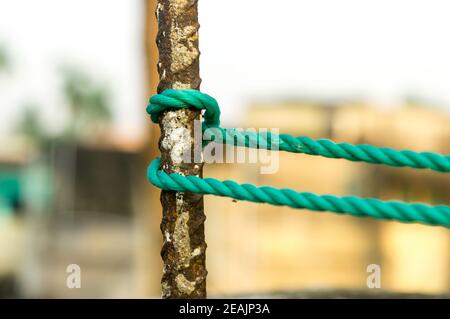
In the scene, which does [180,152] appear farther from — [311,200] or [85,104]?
[85,104]

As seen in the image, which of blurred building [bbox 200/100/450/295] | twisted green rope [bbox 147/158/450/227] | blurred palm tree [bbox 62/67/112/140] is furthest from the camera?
blurred palm tree [bbox 62/67/112/140]

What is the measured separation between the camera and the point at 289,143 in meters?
1.31

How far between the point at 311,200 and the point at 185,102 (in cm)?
36

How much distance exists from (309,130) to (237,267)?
2140mm

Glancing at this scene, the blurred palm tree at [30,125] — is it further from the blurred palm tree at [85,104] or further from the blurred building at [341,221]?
the blurred building at [341,221]

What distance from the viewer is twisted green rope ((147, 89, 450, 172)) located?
1193 mm

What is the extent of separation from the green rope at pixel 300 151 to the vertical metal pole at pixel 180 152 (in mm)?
37

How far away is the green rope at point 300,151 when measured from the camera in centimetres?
116

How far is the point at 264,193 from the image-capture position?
1.25 meters

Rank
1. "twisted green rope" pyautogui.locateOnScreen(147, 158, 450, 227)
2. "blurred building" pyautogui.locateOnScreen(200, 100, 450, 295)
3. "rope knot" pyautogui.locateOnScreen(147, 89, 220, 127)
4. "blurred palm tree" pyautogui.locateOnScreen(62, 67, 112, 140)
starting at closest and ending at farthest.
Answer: "twisted green rope" pyautogui.locateOnScreen(147, 158, 450, 227)
"rope knot" pyautogui.locateOnScreen(147, 89, 220, 127)
"blurred building" pyautogui.locateOnScreen(200, 100, 450, 295)
"blurred palm tree" pyautogui.locateOnScreen(62, 67, 112, 140)

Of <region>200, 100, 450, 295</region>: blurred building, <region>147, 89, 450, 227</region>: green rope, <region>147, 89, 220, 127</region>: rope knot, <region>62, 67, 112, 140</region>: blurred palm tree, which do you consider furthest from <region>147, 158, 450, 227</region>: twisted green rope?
<region>62, 67, 112, 140</region>: blurred palm tree

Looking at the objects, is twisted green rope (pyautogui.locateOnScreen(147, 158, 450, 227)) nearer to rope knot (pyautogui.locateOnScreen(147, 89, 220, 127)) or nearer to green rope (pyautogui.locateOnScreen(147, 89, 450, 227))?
green rope (pyautogui.locateOnScreen(147, 89, 450, 227))

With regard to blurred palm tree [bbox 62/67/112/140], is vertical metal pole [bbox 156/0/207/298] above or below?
below

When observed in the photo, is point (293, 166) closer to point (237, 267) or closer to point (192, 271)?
point (237, 267)
